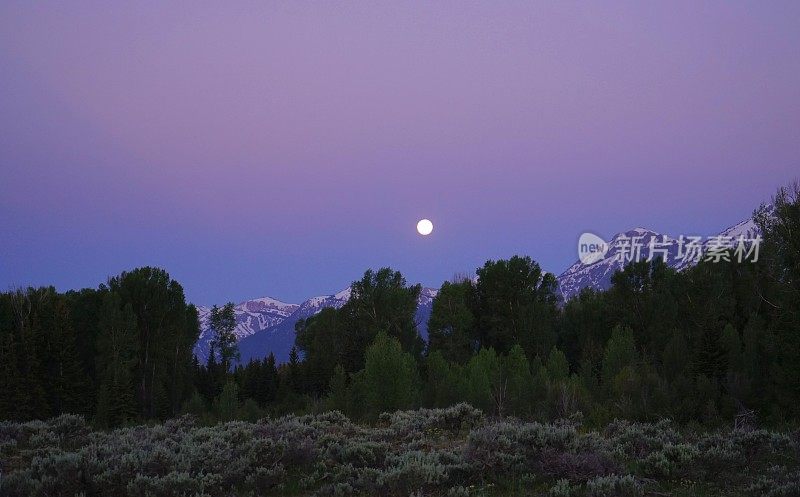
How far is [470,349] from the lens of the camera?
68.4 meters

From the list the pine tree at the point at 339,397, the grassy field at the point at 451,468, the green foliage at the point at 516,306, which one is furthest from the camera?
the green foliage at the point at 516,306

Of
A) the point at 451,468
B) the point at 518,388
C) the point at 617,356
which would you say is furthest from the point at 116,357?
the point at 451,468

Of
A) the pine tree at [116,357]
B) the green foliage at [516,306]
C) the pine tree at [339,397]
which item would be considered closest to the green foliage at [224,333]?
the pine tree at [116,357]

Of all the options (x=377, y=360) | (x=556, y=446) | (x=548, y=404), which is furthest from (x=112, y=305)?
(x=556, y=446)

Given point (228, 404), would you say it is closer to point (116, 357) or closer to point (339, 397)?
point (339, 397)

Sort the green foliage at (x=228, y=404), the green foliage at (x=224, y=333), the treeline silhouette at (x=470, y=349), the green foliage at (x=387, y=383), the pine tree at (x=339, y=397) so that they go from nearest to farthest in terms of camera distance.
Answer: the treeline silhouette at (x=470, y=349) → the green foliage at (x=387, y=383) → the pine tree at (x=339, y=397) → the green foliage at (x=228, y=404) → the green foliage at (x=224, y=333)

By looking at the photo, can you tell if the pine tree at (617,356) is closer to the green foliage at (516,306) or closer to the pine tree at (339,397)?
the pine tree at (339,397)

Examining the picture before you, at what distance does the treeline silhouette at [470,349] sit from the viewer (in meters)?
30.8

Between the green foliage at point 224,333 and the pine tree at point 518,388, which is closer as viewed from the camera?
the pine tree at point 518,388

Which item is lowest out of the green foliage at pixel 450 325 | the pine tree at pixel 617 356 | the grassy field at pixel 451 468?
the grassy field at pixel 451 468

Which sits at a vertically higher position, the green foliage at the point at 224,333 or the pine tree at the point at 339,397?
the green foliage at the point at 224,333

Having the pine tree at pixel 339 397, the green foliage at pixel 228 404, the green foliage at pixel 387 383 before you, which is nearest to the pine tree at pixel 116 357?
the green foliage at pixel 228 404

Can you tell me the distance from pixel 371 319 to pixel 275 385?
53.4ft

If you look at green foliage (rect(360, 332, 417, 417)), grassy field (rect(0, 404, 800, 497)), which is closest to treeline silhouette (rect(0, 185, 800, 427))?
green foliage (rect(360, 332, 417, 417))
